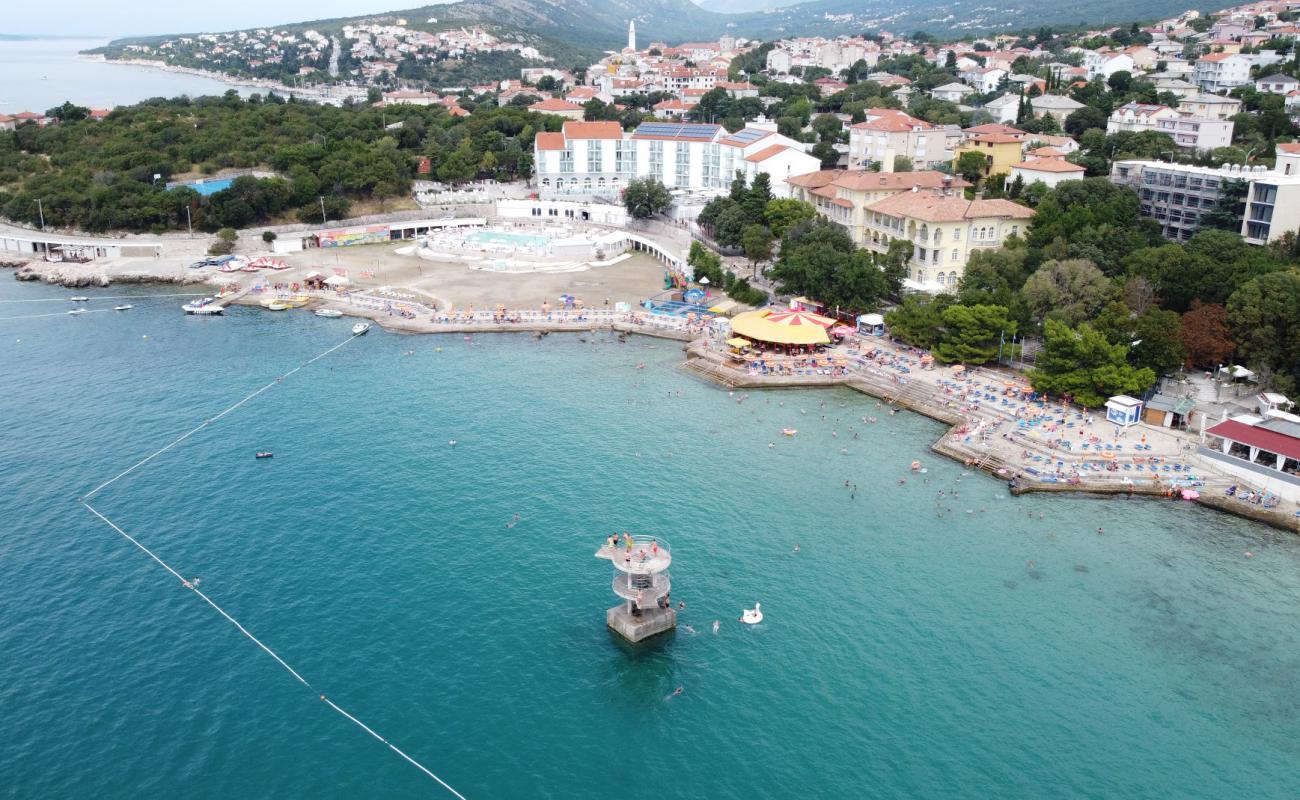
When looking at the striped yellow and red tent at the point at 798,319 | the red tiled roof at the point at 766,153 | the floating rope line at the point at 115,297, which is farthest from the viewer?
the red tiled roof at the point at 766,153

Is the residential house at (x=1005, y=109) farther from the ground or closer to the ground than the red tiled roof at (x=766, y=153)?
farther from the ground

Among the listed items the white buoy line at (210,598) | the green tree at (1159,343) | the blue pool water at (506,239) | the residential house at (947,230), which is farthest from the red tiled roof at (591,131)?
the green tree at (1159,343)

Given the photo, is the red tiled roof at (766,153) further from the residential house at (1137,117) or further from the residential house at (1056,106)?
the residential house at (1056,106)

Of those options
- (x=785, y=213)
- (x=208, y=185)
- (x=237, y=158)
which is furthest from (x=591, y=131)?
(x=208, y=185)

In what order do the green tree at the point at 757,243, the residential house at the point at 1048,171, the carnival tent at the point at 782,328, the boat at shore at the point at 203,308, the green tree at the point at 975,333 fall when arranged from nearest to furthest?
the green tree at the point at 975,333
the carnival tent at the point at 782,328
the boat at shore at the point at 203,308
the green tree at the point at 757,243
the residential house at the point at 1048,171

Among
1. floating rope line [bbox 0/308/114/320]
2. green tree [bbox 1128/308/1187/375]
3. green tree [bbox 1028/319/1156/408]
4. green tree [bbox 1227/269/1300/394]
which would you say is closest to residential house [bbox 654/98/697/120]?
floating rope line [bbox 0/308/114/320]

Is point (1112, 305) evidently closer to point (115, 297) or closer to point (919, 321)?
point (919, 321)

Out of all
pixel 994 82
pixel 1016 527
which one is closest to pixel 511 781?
pixel 1016 527
